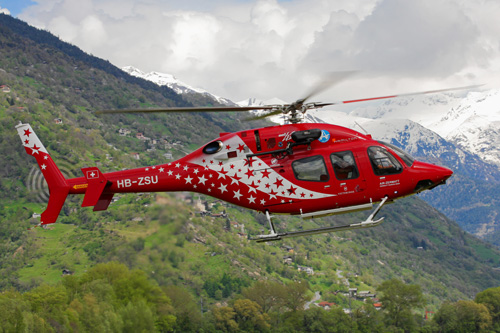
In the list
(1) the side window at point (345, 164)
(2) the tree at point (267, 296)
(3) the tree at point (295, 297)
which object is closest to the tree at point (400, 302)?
(3) the tree at point (295, 297)

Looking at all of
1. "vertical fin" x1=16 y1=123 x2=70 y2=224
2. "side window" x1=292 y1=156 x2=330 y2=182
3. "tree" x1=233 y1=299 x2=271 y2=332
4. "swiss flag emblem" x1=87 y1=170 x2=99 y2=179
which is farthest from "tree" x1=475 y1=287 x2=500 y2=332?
"vertical fin" x1=16 y1=123 x2=70 y2=224

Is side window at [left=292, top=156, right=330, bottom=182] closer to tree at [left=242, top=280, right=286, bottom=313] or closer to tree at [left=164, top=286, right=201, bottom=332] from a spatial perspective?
tree at [left=164, top=286, right=201, bottom=332]

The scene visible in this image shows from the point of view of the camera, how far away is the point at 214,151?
2341 cm

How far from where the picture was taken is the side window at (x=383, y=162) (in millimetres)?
22922

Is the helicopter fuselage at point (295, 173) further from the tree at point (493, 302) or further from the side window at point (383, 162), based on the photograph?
the tree at point (493, 302)

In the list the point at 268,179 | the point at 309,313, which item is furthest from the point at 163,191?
the point at 309,313

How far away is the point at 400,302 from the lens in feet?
443

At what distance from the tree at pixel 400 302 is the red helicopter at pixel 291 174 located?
115305 millimetres

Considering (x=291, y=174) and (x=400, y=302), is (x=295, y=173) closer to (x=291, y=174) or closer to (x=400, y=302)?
(x=291, y=174)

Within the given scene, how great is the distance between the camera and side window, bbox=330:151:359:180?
22.8 meters

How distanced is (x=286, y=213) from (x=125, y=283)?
5437 cm

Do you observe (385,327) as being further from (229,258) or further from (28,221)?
(28,221)

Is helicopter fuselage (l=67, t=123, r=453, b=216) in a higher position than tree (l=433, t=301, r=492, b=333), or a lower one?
higher

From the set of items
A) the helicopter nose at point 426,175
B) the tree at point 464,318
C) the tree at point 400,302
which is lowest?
the tree at point 464,318
